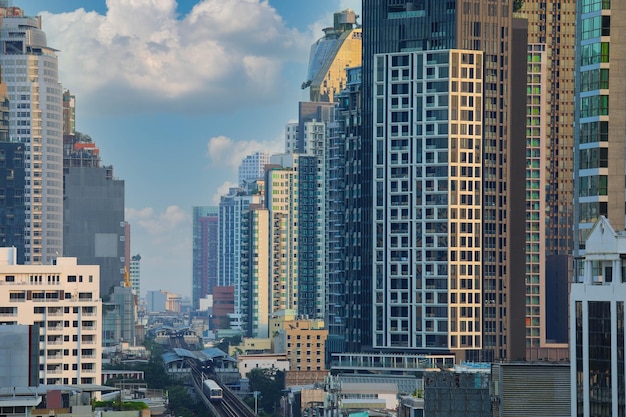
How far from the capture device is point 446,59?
192 metres

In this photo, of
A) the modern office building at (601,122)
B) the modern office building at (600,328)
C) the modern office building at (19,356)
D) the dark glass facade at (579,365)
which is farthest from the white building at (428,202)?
the modern office building at (600,328)

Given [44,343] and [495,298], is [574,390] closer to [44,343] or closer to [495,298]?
[44,343]

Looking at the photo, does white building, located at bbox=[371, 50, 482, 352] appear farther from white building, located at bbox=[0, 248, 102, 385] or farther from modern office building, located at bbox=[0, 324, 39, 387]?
modern office building, located at bbox=[0, 324, 39, 387]

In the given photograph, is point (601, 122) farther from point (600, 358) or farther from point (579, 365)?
point (600, 358)

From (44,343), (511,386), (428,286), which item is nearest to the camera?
(511,386)

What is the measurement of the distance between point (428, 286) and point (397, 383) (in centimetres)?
1746

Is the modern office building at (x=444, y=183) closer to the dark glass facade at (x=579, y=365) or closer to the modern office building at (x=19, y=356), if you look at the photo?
the modern office building at (x=19, y=356)

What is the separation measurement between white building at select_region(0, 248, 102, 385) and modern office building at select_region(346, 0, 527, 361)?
139 feet

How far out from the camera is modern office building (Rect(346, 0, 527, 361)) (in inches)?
7456

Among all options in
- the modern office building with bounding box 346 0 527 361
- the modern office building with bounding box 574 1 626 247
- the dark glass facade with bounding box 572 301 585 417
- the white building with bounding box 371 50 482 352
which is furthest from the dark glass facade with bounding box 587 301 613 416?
the white building with bounding box 371 50 482 352

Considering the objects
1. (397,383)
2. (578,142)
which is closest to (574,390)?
(578,142)

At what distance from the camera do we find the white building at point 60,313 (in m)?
154

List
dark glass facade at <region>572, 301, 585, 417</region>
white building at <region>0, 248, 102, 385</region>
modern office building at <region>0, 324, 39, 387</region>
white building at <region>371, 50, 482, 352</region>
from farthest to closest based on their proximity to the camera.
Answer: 1. white building at <region>371, 50, 482, 352</region>
2. white building at <region>0, 248, 102, 385</region>
3. modern office building at <region>0, 324, 39, 387</region>
4. dark glass facade at <region>572, 301, 585, 417</region>

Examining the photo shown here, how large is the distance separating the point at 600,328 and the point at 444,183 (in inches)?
4745
